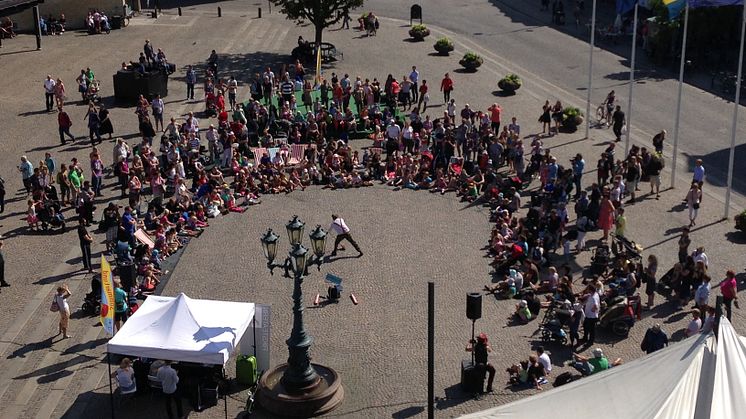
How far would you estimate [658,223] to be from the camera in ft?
105

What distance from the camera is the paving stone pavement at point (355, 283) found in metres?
22.9

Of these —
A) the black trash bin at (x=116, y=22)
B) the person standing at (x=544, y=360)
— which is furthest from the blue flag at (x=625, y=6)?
the person standing at (x=544, y=360)

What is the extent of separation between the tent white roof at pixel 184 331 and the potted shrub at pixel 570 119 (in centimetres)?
2130

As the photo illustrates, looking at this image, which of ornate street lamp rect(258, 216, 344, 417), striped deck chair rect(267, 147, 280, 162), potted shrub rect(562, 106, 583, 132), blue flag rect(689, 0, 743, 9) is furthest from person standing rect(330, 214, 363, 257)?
potted shrub rect(562, 106, 583, 132)

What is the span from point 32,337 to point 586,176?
18994 mm

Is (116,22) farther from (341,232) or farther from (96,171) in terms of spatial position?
(341,232)

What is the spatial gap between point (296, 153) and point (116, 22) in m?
25.9

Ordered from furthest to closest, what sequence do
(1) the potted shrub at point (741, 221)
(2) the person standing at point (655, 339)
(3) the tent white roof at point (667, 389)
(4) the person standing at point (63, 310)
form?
(1) the potted shrub at point (741, 221)
(4) the person standing at point (63, 310)
(2) the person standing at point (655, 339)
(3) the tent white roof at point (667, 389)

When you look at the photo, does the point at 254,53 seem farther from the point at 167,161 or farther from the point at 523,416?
the point at 523,416

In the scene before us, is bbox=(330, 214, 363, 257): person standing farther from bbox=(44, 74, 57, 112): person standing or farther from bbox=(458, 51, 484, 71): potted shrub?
bbox=(458, 51, 484, 71): potted shrub

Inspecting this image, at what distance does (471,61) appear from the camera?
50125mm

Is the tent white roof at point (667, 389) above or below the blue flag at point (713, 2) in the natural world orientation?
below

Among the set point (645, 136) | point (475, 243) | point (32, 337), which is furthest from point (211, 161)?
point (645, 136)

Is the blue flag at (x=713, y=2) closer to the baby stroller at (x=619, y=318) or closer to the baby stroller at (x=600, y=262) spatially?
the baby stroller at (x=600, y=262)
